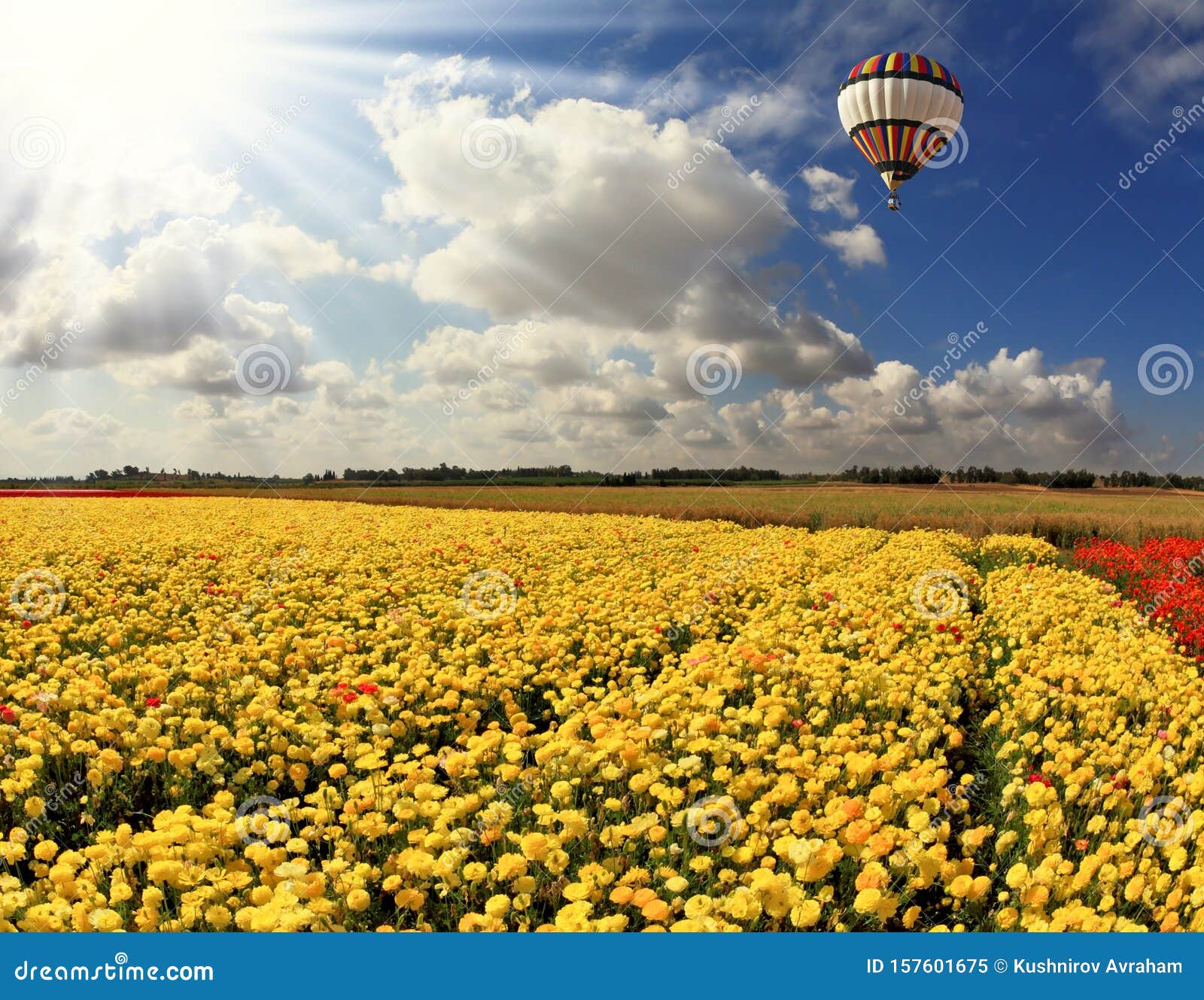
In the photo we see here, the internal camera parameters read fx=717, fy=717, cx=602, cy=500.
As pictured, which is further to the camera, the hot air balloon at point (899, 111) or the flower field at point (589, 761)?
the hot air balloon at point (899, 111)

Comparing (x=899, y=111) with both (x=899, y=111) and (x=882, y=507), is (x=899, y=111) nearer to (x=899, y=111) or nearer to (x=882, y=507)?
(x=899, y=111)

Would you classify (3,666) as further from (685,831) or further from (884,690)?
(884,690)

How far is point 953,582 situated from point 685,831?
32.5 ft

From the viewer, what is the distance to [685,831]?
145 inches

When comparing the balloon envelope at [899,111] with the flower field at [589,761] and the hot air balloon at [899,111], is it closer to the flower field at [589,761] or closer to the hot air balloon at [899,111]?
the hot air balloon at [899,111]

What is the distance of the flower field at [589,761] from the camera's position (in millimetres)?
3225

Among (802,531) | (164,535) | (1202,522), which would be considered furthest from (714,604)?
(1202,522)

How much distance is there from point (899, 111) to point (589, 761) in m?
20.6

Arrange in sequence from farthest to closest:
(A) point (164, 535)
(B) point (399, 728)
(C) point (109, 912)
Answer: (A) point (164, 535), (B) point (399, 728), (C) point (109, 912)

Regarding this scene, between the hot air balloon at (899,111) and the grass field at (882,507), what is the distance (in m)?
10.8

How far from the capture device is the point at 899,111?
62.2ft

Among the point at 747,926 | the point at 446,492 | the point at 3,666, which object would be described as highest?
the point at 446,492

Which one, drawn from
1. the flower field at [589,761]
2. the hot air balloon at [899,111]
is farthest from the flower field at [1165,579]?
the hot air balloon at [899,111]

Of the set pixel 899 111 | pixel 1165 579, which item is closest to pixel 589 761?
pixel 1165 579
